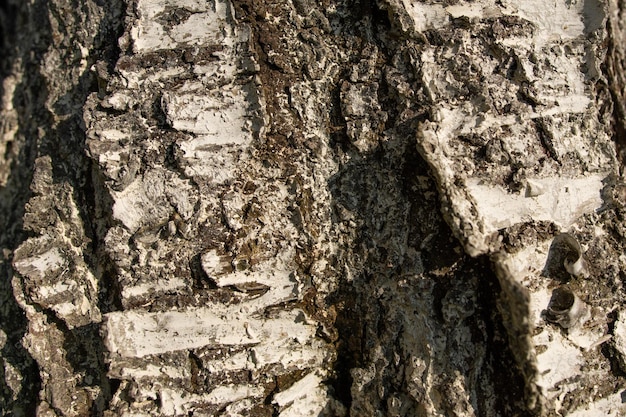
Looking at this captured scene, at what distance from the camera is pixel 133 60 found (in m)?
1.11

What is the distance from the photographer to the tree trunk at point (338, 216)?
Answer: 1.00 meters

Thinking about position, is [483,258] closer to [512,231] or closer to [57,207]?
[512,231]

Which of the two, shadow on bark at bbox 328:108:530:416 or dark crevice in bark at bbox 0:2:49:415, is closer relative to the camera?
shadow on bark at bbox 328:108:530:416

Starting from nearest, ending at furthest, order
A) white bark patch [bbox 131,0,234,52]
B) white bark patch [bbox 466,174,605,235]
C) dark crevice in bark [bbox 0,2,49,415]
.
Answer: white bark patch [bbox 466,174,605,235] < white bark patch [bbox 131,0,234,52] < dark crevice in bark [bbox 0,2,49,415]

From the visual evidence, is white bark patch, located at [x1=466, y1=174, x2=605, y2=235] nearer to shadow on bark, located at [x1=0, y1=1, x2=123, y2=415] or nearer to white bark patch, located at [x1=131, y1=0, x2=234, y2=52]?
white bark patch, located at [x1=131, y1=0, x2=234, y2=52]

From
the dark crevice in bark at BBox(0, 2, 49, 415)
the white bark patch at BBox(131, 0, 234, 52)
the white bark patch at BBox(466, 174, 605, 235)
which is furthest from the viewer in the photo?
the dark crevice in bark at BBox(0, 2, 49, 415)

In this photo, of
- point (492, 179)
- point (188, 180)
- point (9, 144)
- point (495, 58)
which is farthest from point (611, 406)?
point (9, 144)

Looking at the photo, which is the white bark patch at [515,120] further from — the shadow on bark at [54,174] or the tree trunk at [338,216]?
Result: the shadow on bark at [54,174]

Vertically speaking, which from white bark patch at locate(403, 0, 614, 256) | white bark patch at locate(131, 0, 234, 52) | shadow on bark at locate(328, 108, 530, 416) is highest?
white bark patch at locate(131, 0, 234, 52)

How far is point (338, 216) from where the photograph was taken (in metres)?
1.09

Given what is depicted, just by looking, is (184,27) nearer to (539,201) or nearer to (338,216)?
(338,216)

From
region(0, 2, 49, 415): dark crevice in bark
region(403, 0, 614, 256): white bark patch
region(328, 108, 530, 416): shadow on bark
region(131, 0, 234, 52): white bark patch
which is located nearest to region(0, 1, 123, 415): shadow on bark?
region(0, 2, 49, 415): dark crevice in bark

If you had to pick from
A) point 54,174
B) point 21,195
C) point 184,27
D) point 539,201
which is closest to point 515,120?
point 539,201

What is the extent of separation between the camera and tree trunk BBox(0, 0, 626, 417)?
39.4 inches
